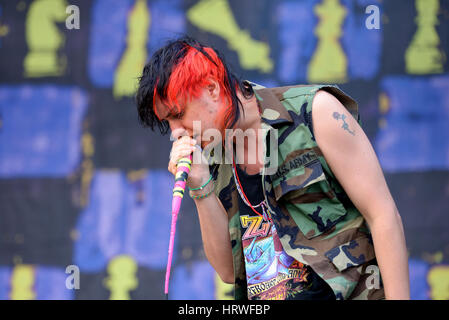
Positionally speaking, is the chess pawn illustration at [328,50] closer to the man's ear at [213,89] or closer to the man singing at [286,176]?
the man singing at [286,176]

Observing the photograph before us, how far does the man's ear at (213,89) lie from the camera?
168cm

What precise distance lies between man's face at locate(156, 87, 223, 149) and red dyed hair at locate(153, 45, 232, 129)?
0.01 m

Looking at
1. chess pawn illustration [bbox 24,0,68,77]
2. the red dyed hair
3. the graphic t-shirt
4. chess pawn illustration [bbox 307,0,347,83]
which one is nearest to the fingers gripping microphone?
the red dyed hair

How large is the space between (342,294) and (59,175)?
1.94m

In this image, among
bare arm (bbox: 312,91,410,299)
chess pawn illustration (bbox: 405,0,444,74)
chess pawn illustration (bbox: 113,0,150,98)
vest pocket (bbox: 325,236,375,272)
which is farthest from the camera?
chess pawn illustration (bbox: 113,0,150,98)

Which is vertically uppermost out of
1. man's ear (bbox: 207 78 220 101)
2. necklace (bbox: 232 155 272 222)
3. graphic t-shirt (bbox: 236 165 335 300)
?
man's ear (bbox: 207 78 220 101)

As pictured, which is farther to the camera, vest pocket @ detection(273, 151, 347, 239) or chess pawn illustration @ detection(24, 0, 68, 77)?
chess pawn illustration @ detection(24, 0, 68, 77)

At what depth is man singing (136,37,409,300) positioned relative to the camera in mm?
1519

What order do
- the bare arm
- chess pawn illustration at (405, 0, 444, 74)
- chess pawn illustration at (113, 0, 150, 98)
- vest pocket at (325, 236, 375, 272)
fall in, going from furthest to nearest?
chess pawn illustration at (113, 0, 150, 98)
chess pawn illustration at (405, 0, 444, 74)
vest pocket at (325, 236, 375, 272)
the bare arm

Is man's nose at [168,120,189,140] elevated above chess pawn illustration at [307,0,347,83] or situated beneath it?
situated beneath

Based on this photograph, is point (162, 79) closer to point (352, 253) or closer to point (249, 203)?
point (249, 203)

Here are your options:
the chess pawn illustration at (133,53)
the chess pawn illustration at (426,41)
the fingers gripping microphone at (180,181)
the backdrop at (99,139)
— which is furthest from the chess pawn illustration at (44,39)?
the chess pawn illustration at (426,41)

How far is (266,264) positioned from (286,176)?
1.00ft

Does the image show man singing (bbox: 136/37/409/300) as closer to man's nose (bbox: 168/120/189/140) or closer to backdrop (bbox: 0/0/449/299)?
man's nose (bbox: 168/120/189/140)
